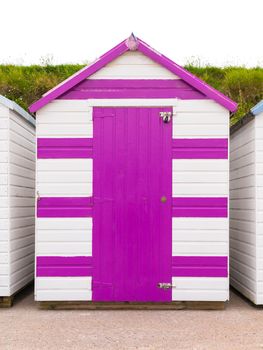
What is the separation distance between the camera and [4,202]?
26.9ft

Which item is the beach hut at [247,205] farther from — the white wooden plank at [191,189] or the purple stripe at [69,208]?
the purple stripe at [69,208]

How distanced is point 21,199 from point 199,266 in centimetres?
291

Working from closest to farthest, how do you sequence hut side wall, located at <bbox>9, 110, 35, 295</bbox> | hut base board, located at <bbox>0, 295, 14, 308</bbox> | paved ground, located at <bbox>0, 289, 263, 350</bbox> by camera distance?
paved ground, located at <bbox>0, 289, 263, 350</bbox> < hut base board, located at <bbox>0, 295, 14, 308</bbox> < hut side wall, located at <bbox>9, 110, 35, 295</bbox>

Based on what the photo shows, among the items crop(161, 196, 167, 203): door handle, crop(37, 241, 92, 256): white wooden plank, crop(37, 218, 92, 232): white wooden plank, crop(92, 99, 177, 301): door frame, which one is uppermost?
crop(92, 99, 177, 301): door frame

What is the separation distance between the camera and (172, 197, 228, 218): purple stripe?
805cm

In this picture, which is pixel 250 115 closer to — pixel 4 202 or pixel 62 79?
pixel 4 202

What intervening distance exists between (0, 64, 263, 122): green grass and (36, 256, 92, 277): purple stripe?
10.3m

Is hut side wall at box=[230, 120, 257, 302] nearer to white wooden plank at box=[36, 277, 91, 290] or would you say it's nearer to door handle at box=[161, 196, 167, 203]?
door handle at box=[161, 196, 167, 203]

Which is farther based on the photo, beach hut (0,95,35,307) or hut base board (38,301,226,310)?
beach hut (0,95,35,307)

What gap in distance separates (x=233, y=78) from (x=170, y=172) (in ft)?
38.1

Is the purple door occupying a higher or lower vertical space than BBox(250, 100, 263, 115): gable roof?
lower

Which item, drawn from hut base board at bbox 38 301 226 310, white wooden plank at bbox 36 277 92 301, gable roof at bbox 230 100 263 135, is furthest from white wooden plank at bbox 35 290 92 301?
gable roof at bbox 230 100 263 135

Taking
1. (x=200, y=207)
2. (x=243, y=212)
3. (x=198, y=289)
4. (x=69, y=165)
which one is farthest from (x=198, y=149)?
(x=198, y=289)

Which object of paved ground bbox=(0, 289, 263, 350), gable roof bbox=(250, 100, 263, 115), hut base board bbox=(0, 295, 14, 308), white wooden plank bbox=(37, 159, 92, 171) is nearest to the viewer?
paved ground bbox=(0, 289, 263, 350)
